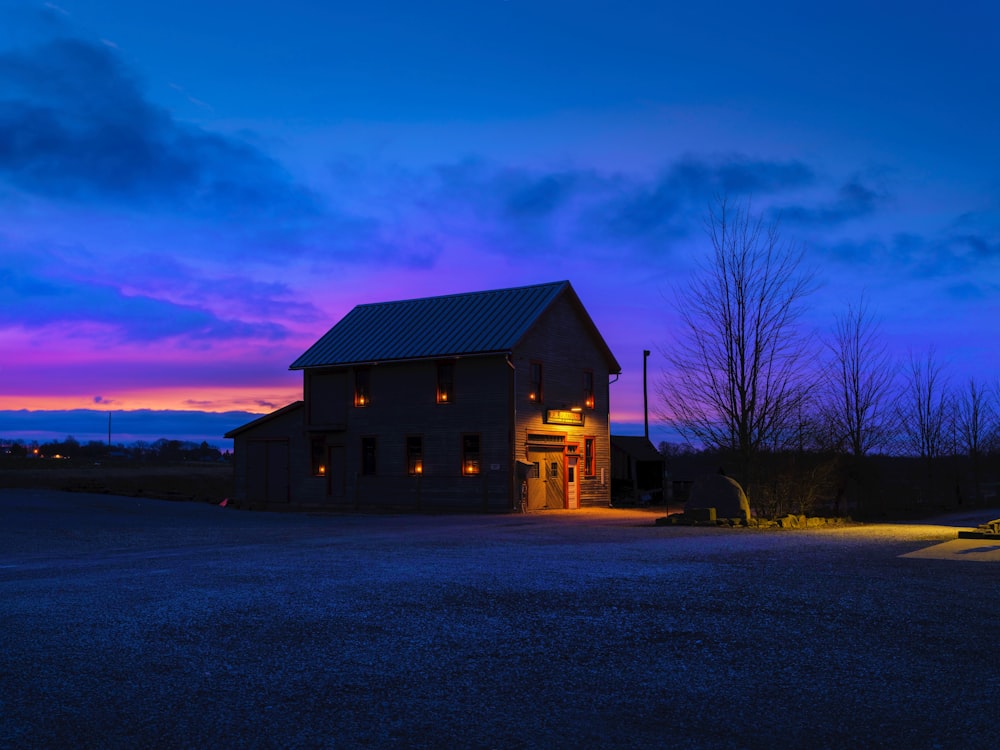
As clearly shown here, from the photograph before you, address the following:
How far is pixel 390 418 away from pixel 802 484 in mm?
16514

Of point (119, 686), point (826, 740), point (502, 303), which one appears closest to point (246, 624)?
point (119, 686)

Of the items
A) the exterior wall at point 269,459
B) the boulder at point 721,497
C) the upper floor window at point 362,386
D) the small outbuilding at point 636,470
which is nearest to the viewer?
the boulder at point 721,497

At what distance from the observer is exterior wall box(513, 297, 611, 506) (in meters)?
32.7

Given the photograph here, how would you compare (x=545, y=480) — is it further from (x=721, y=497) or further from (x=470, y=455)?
(x=721, y=497)

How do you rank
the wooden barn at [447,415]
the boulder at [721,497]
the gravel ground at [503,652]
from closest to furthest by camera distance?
the gravel ground at [503,652]
the boulder at [721,497]
the wooden barn at [447,415]

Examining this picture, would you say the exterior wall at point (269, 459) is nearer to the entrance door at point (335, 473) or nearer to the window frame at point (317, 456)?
the window frame at point (317, 456)

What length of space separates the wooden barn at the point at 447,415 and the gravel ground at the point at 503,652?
18.1 metres

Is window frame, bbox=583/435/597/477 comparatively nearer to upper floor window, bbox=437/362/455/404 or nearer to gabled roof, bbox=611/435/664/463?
upper floor window, bbox=437/362/455/404

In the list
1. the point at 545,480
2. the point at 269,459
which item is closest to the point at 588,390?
the point at 545,480

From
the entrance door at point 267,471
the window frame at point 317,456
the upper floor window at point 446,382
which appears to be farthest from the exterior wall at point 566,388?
the entrance door at point 267,471

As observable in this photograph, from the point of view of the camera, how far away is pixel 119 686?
19.5 feet

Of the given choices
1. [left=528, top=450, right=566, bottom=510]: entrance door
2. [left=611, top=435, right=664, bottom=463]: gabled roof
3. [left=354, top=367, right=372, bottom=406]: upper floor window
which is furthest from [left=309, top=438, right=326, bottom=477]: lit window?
[left=611, top=435, right=664, bottom=463]: gabled roof

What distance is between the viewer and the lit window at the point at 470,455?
1288 inches

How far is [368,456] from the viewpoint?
3581 centimetres
